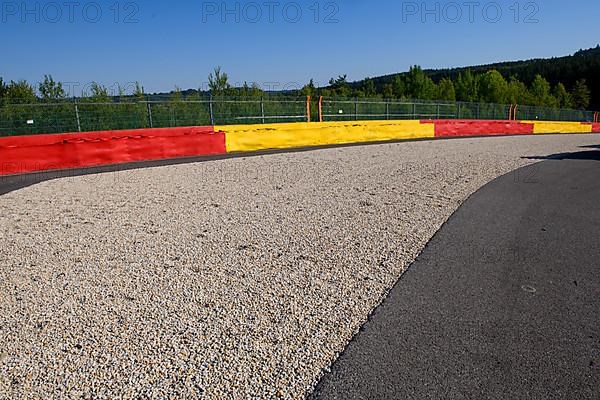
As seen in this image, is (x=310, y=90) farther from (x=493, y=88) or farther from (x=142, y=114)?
(x=493, y=88)

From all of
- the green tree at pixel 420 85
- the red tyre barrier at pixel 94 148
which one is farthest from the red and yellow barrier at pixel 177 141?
the green tree at pixel 420 85

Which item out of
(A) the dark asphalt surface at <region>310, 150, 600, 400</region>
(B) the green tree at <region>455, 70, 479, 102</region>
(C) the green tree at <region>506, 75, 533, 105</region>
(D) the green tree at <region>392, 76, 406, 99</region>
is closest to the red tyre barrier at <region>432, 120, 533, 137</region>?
(A) the dark asphalt surface at <region>310, 150, 600, 400</region>

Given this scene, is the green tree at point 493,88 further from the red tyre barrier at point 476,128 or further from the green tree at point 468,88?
the red tyre barrier at point 476,128

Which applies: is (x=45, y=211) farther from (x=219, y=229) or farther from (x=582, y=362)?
(x=582, y=362)

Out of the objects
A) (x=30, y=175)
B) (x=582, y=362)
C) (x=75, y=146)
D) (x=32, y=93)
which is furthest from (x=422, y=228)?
(x=32, y=93)

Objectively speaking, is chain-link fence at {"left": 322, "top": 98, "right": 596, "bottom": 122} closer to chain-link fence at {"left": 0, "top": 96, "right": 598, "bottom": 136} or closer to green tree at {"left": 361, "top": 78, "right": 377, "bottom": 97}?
chain-link fence at {"left": 0, "top": 96, "right": 598, "bottom": 136}

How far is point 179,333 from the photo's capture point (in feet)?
9.36

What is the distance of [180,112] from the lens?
17641 millimetres

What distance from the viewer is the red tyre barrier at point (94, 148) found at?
11.5m

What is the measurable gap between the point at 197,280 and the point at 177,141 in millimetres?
11180

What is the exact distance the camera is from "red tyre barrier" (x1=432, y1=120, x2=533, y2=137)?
934 inches

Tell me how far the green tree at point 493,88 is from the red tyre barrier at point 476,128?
91.6 ft

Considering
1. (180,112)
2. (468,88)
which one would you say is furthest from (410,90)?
(180,112)

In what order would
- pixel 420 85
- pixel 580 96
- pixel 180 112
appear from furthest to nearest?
1. pixel 580 96
2. pixel 420 85
3. pixel 180 112
